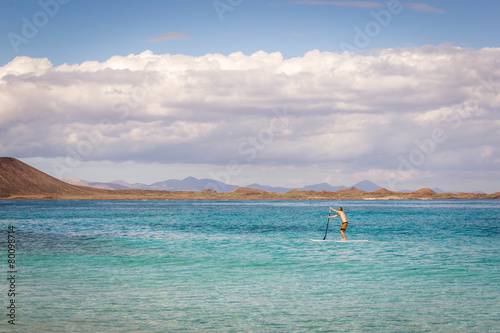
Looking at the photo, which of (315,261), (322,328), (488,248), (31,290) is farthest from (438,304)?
(488,248)

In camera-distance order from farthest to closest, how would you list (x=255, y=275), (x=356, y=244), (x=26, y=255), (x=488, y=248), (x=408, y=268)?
(x=356, y=244) < (x=488, y=248) < (x=26, y=255) < (x=408, y=268) < (x=255, y=275)

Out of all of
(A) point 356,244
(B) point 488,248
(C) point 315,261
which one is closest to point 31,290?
(C) point 315,261

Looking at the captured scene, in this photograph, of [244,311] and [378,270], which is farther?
[378,270]

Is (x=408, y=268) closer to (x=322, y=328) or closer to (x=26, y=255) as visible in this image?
(x=322, y=328)

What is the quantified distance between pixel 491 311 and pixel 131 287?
45.7 ft

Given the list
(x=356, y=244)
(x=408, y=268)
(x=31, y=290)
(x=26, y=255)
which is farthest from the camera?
(x=356, y=244)

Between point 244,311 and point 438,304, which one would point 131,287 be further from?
point 438,304

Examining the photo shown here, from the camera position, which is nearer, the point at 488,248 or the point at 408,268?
the point at 408,268

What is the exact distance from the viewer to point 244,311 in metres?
17.2

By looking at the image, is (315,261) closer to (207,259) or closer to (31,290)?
(207,259)

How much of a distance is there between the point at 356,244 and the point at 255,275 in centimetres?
1781

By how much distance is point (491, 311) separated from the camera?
1723cm

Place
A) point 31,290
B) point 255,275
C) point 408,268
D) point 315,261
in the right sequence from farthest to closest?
point 315,261 → point 408,268 → point 255,275 → point 31,290

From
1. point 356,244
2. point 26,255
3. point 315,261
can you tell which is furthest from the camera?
point 356,244
